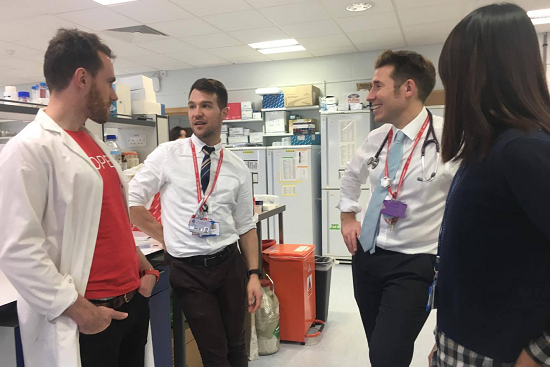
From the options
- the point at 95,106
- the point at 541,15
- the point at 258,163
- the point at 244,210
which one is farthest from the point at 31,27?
the point at 541,15

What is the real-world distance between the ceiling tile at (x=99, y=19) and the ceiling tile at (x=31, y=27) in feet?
0.42

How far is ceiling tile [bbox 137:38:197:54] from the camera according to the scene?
529cm

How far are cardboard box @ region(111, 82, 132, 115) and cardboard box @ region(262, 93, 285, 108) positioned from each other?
329 centimetres

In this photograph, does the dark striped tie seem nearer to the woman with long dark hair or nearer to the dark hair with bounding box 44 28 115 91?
the dark hair with bounding box 44 28 115 91

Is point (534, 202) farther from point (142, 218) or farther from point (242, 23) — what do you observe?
point (242, 23)

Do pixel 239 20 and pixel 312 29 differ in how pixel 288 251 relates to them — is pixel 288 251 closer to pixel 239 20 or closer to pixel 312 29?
pixel 239 20

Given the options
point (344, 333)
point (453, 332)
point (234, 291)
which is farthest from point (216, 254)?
point (344, 333)

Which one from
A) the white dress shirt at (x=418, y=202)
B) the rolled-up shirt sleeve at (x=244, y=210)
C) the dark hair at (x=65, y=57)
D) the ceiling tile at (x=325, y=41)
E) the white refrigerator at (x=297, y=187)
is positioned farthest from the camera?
the white refrigerator at (x=297, y=187)

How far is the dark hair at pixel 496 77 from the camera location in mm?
836

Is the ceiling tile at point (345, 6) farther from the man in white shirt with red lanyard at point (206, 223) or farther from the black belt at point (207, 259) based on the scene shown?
the black belt at point (207, 259)

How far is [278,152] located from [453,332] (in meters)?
4.82

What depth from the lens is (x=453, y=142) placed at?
94 cm

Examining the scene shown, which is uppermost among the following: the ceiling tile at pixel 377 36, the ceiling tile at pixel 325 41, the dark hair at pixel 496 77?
the ceiling tile at pixel 377 36

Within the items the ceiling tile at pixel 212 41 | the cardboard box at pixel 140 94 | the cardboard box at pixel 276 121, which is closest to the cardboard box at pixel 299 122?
the cardboard box at pixel 276 121
